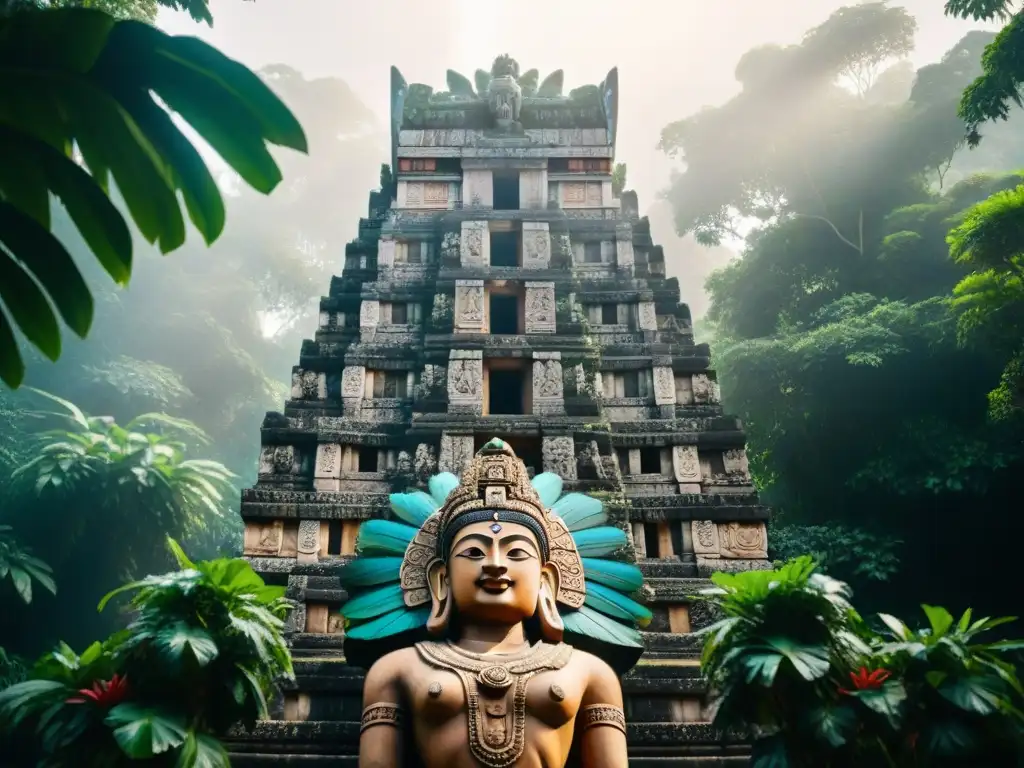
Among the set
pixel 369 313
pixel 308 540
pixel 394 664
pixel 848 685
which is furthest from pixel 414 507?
pixel 369 313

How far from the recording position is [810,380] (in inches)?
701

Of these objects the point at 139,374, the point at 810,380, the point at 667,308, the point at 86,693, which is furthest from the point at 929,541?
the point at 139,374

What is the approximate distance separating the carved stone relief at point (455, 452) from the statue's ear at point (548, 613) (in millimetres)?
4002

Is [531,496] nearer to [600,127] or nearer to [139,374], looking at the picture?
[600,127]

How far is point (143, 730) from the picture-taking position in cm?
512

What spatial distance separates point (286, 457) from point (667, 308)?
6040 mm

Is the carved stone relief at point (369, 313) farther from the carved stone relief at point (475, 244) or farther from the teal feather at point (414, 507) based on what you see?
the teal feather at point (414, 507)

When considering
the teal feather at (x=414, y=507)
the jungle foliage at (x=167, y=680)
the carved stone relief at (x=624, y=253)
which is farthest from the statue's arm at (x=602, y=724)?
the carved stone relief at (x=624, y=253)

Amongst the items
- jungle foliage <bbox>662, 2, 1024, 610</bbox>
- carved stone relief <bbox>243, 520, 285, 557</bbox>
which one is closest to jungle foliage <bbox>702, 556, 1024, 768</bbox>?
carved stone relief <bbox>243, 520, 285, 557</bbox>

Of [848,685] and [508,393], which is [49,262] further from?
[508,393]

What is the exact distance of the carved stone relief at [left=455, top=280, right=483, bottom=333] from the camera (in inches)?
444

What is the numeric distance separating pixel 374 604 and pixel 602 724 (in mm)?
1845

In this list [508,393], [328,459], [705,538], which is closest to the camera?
[705,538]

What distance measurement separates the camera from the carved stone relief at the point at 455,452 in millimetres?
9602
